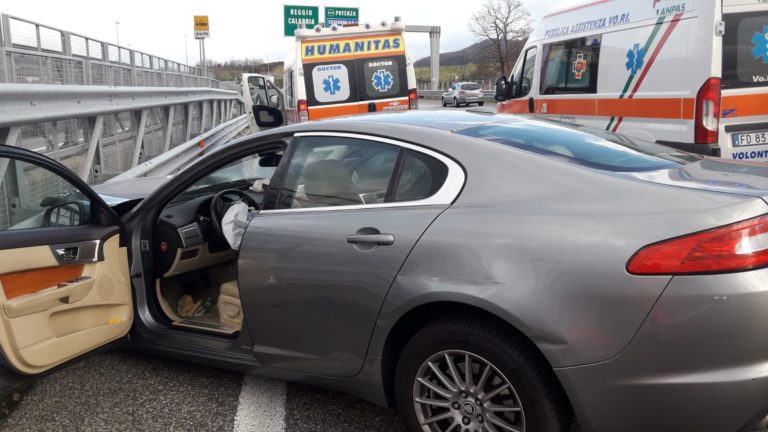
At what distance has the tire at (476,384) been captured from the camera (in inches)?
86.6

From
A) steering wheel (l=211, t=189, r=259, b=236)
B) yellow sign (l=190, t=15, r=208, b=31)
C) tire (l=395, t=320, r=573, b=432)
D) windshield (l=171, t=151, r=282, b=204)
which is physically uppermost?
yellow sign (l=190, t=15, r=208, b=31)

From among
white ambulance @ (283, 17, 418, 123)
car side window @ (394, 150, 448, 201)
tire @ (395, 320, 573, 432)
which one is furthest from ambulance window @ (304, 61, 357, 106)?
tire @ (395, 320, 573, 432)

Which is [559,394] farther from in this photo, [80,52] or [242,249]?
[80,52]

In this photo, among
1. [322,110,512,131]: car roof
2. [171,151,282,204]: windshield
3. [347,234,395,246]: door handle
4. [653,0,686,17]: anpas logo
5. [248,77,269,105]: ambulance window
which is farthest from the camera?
[248,77,269,105]: ambulance window

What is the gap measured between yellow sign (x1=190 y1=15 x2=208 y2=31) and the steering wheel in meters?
27.7

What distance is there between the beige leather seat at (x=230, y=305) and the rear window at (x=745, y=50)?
5026 mm

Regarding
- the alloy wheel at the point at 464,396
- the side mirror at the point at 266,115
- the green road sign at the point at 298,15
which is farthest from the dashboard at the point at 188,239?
the green road sign at the point at 298,15

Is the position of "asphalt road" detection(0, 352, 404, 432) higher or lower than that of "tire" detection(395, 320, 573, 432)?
lower

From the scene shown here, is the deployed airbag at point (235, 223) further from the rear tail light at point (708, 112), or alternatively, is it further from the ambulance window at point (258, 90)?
the ambulance window at point (258, 90)

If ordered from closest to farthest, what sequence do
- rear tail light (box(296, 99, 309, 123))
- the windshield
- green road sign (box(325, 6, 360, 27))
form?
the windshield → rear tail light (box(296, 99, 309, 123)) → green road sign (box(325, 6, 360, 27))

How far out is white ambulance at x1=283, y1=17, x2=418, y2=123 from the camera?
10781mm

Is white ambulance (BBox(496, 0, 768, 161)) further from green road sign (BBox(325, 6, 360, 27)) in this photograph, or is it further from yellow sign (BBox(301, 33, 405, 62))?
green road sign (BBox(325, 6, 360, 27))

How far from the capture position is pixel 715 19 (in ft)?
19.2

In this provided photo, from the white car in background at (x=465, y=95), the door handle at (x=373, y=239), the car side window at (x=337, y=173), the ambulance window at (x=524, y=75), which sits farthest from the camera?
the white car in background at (x=465, y=95)
